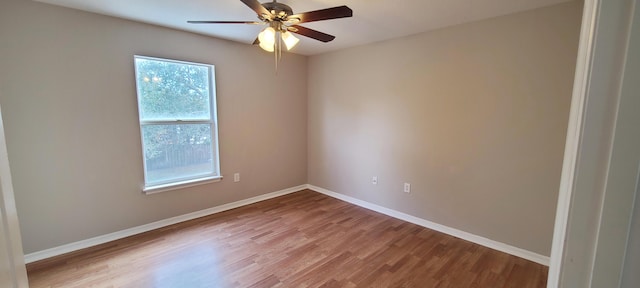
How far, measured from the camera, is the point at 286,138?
425 centimetres

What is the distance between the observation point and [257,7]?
72.3 inches

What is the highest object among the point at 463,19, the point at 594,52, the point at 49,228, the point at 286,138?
the point at 463,19

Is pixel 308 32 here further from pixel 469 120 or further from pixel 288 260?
pixel 288 260

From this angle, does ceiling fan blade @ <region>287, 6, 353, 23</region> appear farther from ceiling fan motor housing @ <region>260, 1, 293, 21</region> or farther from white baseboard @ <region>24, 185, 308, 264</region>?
white baseboard @ <region>24, 185, 308, 264</region>

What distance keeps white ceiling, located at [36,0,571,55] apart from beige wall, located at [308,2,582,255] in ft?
0.76

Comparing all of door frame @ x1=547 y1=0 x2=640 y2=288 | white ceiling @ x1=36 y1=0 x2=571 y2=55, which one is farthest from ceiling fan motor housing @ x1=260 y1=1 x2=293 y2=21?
door frame @ x1=547 y1=0 x2=640 y2=288

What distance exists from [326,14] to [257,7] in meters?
0.50

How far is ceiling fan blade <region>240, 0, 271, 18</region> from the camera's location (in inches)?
68.4

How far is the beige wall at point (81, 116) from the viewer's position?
2.23m

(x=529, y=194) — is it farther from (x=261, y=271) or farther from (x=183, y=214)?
(x=183, y=214)

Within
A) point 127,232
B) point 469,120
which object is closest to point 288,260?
point 127,232

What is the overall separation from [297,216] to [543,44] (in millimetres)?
3169

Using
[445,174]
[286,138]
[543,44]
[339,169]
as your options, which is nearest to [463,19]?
[543,44]

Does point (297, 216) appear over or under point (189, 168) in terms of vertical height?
under
